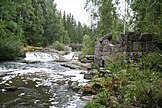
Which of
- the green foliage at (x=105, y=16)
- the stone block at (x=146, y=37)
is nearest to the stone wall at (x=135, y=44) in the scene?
the stone block at (x=146, y=37)

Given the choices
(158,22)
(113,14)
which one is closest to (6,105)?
(158,22)

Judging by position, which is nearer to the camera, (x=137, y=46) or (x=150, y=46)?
(x=150, y=46)

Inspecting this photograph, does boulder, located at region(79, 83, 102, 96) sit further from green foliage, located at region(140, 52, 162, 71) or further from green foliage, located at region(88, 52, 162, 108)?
green foliage, located at region(140, 52, 162, 71)

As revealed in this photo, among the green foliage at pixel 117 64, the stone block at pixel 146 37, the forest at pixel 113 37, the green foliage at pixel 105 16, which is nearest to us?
the forest at pixel 113 37

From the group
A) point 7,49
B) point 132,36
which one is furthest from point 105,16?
point 132,36

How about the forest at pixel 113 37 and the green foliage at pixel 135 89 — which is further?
the forest at pixel 113 37

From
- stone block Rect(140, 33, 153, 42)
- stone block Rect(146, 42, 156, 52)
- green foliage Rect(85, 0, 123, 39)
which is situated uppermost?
green foliage Rect(85, 0, 123, 39)

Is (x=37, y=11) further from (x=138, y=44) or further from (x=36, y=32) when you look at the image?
(x=138, y=44)

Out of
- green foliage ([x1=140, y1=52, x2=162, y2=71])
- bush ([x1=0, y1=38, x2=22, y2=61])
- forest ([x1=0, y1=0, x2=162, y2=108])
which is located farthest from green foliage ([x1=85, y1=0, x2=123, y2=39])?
green foliage ([x1=140, y1=52, x2=162, y2=71])

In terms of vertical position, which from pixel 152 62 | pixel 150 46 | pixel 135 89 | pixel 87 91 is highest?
pixel 150 46

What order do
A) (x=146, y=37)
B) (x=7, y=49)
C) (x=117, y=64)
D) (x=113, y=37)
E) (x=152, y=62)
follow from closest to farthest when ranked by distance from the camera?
(x=152, y=62)
(x=117, y=64)
(x=146, y=37)
(x=113, y=37)
(x=7, y=49)

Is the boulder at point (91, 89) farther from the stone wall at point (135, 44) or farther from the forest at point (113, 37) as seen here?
the stone wall at point (135, 44)

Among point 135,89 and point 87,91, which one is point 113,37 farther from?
point 135,89

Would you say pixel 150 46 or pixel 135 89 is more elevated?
pixel 150 46
